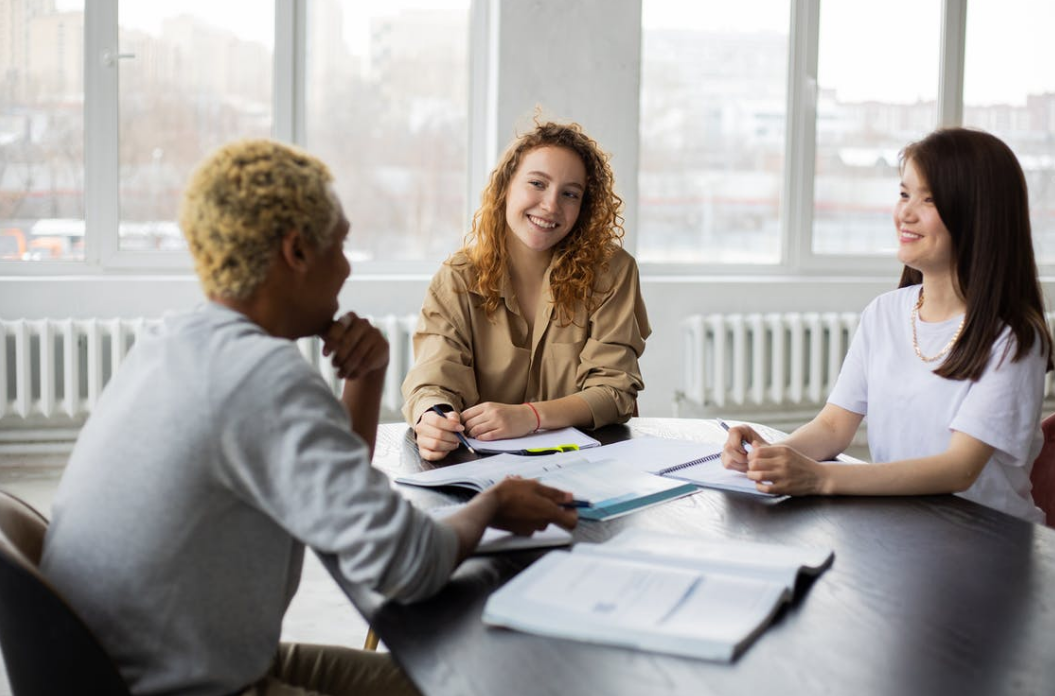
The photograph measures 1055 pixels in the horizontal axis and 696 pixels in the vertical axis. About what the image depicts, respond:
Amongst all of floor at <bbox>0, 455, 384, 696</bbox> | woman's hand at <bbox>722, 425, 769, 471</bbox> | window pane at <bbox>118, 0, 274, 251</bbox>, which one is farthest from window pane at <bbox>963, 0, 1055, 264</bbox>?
woman's hand at <bbox>722, 425, 769, 471</bbox>

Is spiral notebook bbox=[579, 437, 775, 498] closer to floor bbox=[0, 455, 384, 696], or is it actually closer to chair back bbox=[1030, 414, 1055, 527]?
chair back bbox=[1030, 414, 1055, 527]

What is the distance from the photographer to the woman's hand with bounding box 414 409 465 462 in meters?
1.78

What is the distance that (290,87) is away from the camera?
13.6 feet

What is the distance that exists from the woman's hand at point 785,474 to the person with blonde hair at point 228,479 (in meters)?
0.53

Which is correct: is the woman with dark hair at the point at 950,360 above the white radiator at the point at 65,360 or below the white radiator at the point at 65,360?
above

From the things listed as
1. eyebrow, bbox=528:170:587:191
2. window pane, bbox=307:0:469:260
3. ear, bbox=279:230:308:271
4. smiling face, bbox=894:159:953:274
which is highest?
window pane, bbox=307:0:469:260

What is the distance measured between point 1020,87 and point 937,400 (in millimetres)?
3800

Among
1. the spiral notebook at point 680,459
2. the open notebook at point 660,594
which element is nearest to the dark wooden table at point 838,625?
the open notebook at point 660,594

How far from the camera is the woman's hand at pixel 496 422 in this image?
187 cm

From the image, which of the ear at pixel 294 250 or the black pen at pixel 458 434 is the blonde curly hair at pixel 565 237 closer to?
the black pen at pixel 458 434

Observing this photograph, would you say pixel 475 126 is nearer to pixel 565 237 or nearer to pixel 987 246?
pixel 565 237

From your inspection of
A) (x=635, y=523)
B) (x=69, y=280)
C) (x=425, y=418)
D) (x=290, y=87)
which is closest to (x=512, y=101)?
(x=290, y=87)

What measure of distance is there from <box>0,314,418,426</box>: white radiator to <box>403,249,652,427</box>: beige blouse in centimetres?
151

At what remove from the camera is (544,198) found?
7.41 ft
